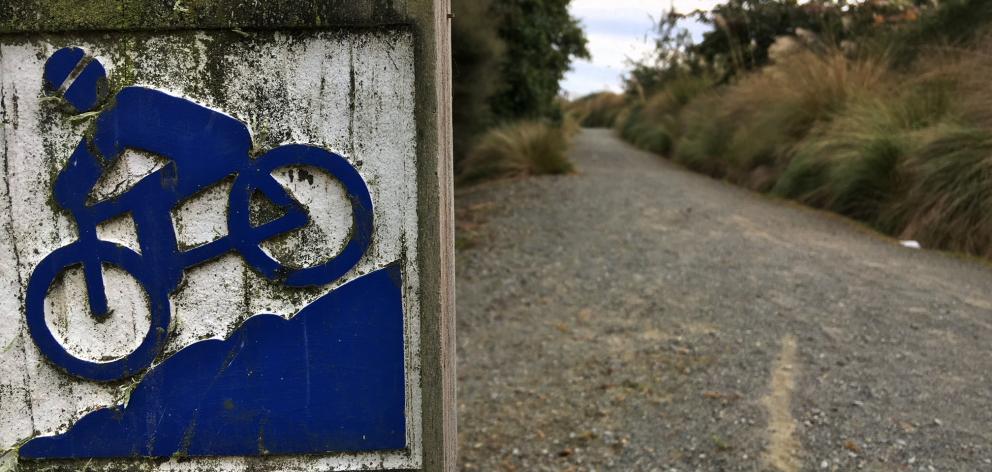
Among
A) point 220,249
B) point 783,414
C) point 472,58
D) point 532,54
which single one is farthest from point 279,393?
point 532,54

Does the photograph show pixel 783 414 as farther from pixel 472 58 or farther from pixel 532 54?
pixel 532 54

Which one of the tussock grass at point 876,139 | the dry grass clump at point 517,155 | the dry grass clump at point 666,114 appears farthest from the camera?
the dry grass clump at point 666,114

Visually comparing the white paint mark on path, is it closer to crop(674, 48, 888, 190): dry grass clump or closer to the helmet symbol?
the helmet symbol

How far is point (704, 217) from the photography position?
722 cm

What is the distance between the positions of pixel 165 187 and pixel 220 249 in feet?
0.46

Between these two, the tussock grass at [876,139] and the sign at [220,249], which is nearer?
the sign at [220,249]

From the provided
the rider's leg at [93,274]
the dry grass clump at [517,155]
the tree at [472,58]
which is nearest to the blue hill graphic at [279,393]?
the rider's leg at [93,274]

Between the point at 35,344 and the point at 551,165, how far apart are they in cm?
915

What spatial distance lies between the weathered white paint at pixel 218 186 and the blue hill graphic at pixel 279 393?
0.03m

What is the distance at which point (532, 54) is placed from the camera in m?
11.9

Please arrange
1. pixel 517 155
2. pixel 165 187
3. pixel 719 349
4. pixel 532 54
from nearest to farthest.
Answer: pixel 165 187, pixel 719 349, pixel 517 155, pixel 532 54

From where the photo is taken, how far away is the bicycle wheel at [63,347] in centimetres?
152

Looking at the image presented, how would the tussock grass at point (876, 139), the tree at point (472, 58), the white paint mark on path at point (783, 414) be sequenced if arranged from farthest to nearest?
the tree at point (472, 58) < the tussock grass at point (876, 139) < the white paint mark on path at point (783, 414)

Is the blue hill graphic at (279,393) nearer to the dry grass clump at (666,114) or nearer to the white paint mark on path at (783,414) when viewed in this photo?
the white paint mark on path at (783,414)
